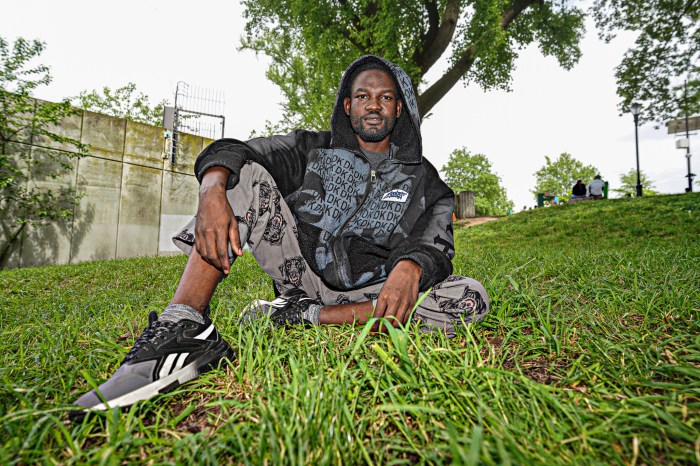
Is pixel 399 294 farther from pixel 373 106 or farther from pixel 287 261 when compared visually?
Answer: pixel 373 106

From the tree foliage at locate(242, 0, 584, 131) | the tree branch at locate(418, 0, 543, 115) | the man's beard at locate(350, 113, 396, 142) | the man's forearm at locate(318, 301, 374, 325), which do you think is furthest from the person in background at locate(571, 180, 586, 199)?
the man's forearm at locate(318, 301, 374, 325)

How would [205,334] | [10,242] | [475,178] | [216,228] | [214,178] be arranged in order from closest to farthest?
[205,334] → [216,228] → [214,178] → [10,242] → [475,178]

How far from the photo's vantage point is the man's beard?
8.57ft

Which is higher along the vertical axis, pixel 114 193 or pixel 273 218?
pixel 114 193

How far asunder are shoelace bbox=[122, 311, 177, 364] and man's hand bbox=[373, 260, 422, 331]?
1.01 m

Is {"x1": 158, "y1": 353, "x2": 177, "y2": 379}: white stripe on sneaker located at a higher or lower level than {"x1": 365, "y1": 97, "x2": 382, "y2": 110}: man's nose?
lower

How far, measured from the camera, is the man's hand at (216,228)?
1.72 m

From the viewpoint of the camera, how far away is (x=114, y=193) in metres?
9.84

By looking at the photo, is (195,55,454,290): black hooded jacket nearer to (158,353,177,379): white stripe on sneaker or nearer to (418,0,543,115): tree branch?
(158,353,177,379): white stripe on sneaker

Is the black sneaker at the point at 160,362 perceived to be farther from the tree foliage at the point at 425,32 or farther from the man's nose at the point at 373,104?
the tree foliage at the point at 425,32

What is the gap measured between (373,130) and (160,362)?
205 cm

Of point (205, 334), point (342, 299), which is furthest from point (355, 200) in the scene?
point (205, 334)

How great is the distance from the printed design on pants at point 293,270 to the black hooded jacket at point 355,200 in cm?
6

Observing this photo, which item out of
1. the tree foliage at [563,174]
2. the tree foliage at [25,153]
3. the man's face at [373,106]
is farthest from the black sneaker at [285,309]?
the tree foliage at [563,174]
